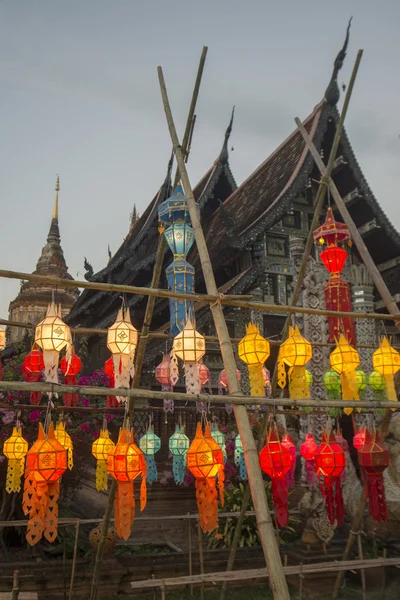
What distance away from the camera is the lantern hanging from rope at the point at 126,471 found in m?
4.93

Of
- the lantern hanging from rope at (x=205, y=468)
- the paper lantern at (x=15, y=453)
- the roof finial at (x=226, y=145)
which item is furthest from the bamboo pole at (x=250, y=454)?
the roof finial at (x=226, y=145)

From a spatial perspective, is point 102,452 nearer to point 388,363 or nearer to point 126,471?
point 126,471

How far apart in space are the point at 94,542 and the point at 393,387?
535 centimetres

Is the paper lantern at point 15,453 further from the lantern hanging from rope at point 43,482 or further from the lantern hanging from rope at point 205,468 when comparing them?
the lantern hanging from rope at point 205,468

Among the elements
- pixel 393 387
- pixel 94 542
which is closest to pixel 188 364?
pixel 393 387

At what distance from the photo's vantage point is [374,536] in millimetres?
9422

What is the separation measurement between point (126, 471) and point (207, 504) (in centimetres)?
87

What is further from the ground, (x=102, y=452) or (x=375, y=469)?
(x=102, y=452)

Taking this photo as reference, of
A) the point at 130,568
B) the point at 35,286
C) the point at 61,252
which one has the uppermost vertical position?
the point at 61,252

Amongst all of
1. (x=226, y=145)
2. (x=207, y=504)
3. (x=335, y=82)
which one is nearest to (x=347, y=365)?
(x=207, y=504)

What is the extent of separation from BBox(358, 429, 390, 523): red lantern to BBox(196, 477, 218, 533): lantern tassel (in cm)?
193

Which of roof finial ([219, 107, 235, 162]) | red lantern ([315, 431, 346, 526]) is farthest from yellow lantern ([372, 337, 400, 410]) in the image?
roof finial ([219, 107, 235, 162])

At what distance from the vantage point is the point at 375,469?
5988mm

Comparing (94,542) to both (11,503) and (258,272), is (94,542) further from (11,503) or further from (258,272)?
(258,272)
